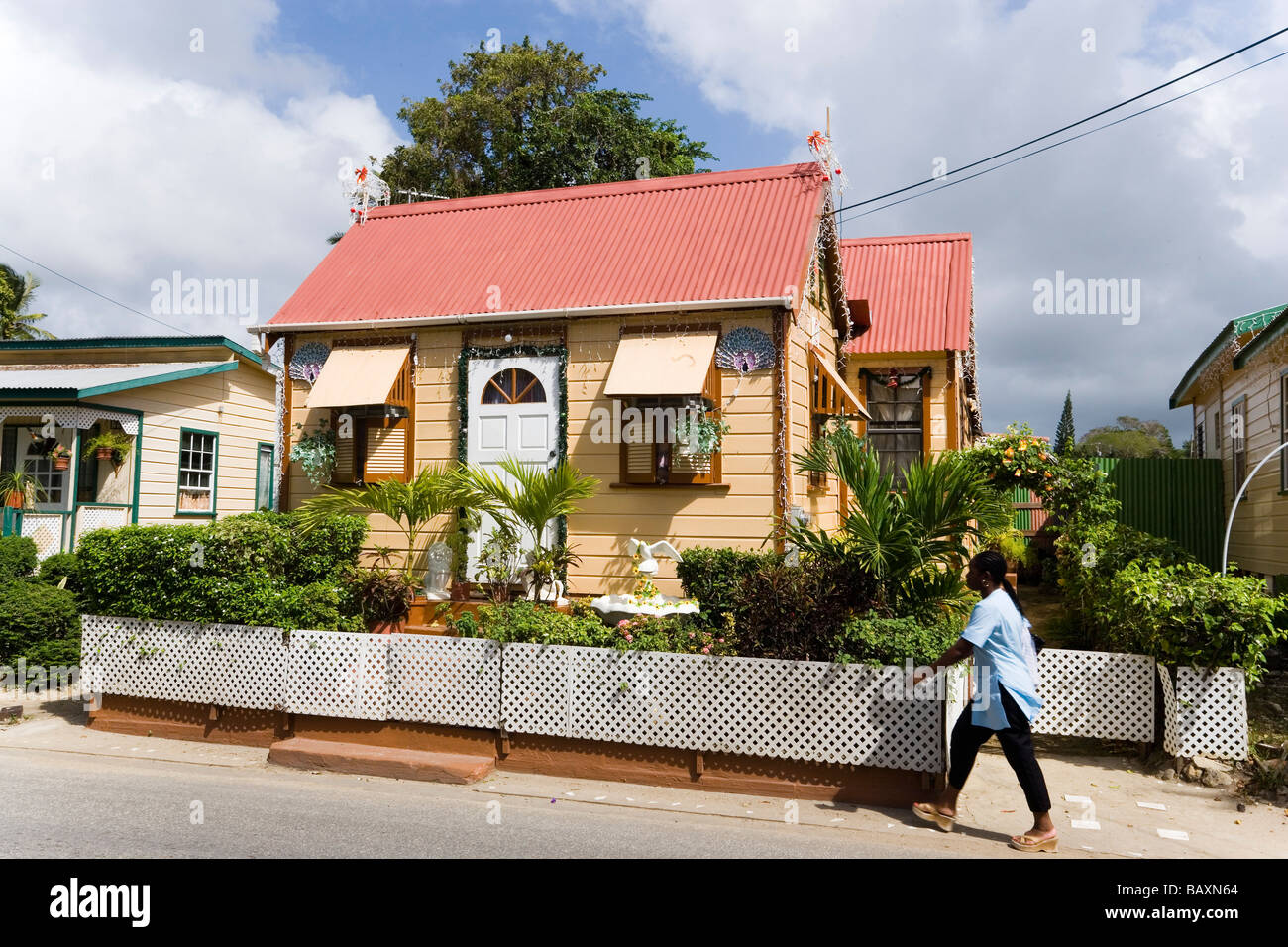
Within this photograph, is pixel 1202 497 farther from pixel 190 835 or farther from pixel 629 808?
pixel 190 835

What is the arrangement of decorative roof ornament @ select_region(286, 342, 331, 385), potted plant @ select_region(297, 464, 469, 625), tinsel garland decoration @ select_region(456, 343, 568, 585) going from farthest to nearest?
decorative roof ornament @ select_region(286, 342, 331, 385) → tinsel garland decoration @ select_region(456, 343, 568, 585) → potted plant @ select_region(297, 464, 469, 625)

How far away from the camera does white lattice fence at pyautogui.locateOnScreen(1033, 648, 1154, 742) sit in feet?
24.7

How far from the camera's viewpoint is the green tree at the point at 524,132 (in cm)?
2516

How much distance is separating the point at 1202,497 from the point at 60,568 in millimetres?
18256

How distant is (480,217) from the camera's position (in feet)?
43.4

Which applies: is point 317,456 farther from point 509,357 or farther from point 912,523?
point 912,523

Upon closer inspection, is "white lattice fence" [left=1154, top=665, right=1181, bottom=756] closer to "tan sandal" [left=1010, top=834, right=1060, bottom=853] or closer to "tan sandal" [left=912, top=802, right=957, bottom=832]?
"tan sandal" [left=1010, top=834, right=1060, bottom=853]

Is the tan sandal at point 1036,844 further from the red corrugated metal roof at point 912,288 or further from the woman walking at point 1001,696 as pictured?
the red corrugated metal roof at point 912,288

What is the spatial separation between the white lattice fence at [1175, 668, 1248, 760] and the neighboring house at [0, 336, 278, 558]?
37.6 ft

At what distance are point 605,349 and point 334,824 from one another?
6.28m

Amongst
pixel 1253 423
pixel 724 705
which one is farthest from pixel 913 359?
pixel 724 705

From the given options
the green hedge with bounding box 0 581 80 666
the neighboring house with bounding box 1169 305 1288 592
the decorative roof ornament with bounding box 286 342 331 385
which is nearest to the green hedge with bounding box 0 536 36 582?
the green hedge with bounding box 0 581 80 666

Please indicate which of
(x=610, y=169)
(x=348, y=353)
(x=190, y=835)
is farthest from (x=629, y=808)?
(x=610, y=169)

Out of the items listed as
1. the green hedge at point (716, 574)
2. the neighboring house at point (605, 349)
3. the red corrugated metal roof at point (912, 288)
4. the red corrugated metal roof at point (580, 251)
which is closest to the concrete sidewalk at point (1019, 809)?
the green hedge at point (716, 574)
